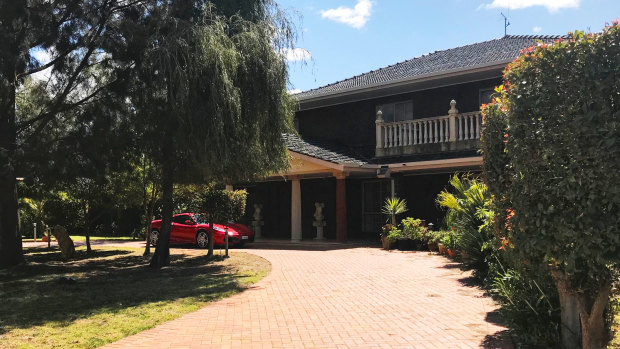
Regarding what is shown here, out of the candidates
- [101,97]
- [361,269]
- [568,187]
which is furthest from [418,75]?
[568,187]

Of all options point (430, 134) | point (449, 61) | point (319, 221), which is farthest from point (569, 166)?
point (449, 61)

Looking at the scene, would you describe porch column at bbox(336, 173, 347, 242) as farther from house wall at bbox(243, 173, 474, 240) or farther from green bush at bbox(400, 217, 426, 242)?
green bush at bbox(400, 217, 426, 242)

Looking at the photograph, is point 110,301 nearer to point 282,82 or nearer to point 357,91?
point 282,82

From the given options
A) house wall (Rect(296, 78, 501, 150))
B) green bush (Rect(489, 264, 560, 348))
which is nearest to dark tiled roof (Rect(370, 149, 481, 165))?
house wall (Rect(296, 78, 501, 150))

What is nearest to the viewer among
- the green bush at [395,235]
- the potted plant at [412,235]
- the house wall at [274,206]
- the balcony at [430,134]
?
the potted plant at [412,235]

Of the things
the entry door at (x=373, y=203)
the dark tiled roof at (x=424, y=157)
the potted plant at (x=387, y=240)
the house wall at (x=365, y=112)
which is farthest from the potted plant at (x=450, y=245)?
the entry door at (x=373, y=203)

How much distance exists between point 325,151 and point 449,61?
19.8 ft

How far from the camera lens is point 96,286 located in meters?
9.98

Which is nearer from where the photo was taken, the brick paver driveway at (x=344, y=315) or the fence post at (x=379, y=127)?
the brick paver driveway at (x=344, y=315)

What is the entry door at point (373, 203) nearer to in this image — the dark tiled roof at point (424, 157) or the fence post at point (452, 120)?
the dark tiled roof at point (424, 157)

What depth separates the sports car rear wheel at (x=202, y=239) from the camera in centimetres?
1878

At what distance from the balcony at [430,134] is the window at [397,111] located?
2.96ft

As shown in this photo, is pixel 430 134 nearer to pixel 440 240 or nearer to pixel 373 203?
pixel 373 203

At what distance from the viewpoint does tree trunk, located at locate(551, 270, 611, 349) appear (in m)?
4.41
